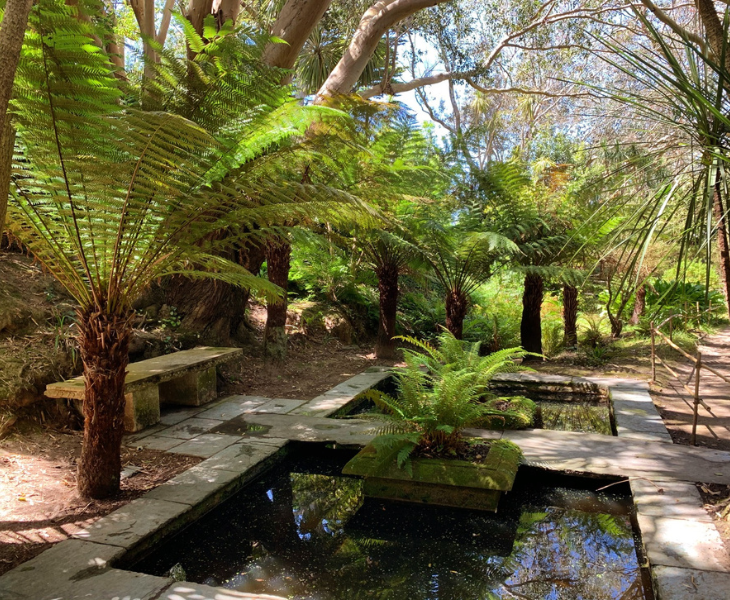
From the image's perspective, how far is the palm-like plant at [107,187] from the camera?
247cm

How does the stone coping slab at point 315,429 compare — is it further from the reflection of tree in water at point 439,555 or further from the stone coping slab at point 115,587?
the stone coping slab at point 115,587

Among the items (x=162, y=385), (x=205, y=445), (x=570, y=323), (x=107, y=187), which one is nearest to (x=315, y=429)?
(x=205, y=445)

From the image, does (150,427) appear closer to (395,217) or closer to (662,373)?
(395,217)

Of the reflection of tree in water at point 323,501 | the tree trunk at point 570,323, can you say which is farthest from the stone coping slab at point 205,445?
the tree trunk at point 570,323

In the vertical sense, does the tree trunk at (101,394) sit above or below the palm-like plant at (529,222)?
below

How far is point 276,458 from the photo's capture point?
3.80 metres

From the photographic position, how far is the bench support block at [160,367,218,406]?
502cm

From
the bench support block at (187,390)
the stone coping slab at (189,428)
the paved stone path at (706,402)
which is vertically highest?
the bench support block at (187,390)

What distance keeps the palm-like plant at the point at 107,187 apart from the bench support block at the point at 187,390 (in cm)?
198

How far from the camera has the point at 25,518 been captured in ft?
9.04

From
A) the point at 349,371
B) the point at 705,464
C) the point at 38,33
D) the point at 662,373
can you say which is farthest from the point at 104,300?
the point at 662,373

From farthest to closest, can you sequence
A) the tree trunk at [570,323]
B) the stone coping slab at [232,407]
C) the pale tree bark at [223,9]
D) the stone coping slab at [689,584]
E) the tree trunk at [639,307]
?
the tree trunk at [639,307], the tree trunk at [570,323], the pale tree bark at [223,9], the stone coping slab at [232,407], the stone coping slab at [689,584]

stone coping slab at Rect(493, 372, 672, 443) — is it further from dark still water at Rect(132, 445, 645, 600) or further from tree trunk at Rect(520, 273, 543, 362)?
tree trunk at Rect(520, 273, 543, 362)

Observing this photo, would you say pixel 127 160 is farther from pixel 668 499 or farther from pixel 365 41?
pixel 365 41
